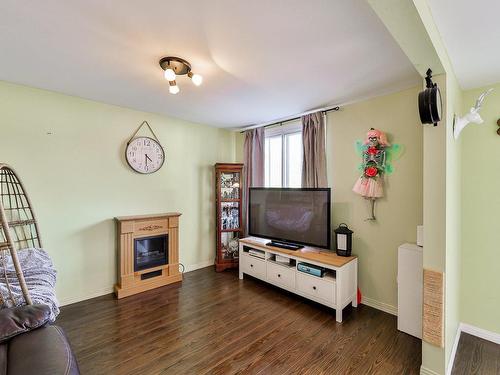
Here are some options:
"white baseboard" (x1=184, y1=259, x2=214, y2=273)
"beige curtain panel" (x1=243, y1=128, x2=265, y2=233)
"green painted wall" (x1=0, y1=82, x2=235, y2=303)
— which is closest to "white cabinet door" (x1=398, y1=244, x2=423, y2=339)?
"beige curtain panel" (x1=243, y1=128, x2=265, y2=233)

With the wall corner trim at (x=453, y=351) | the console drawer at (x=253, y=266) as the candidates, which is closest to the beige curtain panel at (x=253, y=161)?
the console drawer at (x=253, y=266)

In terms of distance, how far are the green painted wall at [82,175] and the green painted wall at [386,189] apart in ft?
7.43

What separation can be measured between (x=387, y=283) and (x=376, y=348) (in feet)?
2.42

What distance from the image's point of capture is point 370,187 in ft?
7.89

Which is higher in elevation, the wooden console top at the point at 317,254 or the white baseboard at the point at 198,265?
the wooden console top at the point at 317,254

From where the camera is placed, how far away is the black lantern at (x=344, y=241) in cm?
249

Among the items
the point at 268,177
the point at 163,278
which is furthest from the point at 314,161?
the point at 163,278

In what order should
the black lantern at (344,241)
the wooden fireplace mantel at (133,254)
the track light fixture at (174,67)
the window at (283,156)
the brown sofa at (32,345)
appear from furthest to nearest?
1. the window at (283,156)
2. the wooden fireplace mantel at (133,254)
3. the black lantern at (344,241)
4. the track light fixture at (174,67)
5. the brown sofa at (32,345)

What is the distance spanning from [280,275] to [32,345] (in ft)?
7.47

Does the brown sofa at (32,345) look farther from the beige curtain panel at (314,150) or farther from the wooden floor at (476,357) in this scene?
the beige curtain panel at (314,150)

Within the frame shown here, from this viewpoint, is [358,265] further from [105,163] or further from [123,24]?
[105,163]

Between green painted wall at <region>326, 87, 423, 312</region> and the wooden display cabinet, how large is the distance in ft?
4.97

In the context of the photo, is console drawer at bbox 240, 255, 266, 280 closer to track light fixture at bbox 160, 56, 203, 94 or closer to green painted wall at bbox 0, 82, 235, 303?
green painted wall at bbox 0, 82, 235, 303

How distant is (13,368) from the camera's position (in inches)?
34.6
